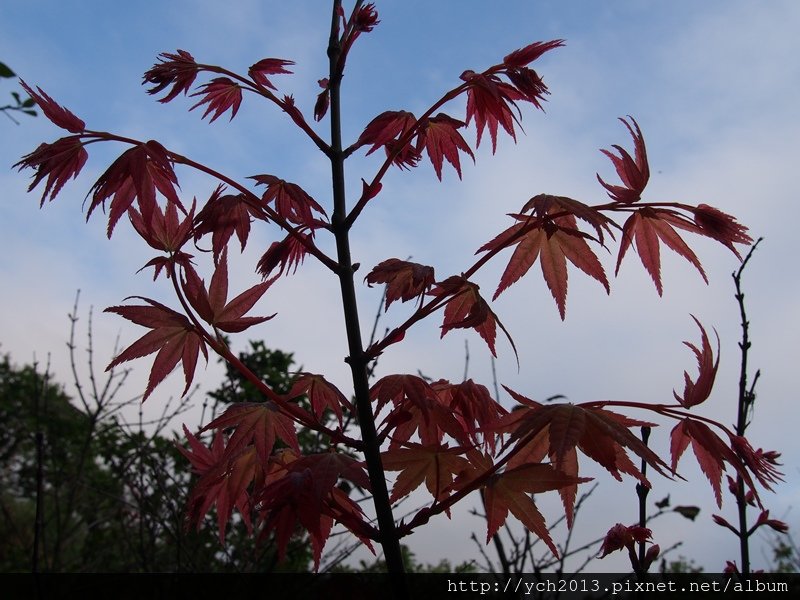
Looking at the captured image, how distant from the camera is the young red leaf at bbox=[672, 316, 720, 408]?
1416 mm

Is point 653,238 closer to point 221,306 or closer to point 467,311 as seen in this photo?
point 467,311

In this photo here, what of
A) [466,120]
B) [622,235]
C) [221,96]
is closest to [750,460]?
[622,235]

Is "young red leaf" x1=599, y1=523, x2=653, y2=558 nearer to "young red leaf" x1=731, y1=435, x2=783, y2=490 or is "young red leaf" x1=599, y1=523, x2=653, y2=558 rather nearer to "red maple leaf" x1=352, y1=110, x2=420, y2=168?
"young red leaf" x1=731, y1=435, x2=783, y2=490

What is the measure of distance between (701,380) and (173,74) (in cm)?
140

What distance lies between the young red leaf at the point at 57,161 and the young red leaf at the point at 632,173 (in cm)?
120

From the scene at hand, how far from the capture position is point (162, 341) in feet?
4.64

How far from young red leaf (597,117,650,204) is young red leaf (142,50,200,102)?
101cm

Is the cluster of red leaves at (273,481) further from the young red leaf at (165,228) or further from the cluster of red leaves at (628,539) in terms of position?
the cluster of red leaves at (628,539)

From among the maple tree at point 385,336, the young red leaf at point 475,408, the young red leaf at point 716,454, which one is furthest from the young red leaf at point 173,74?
the young red leaf at point 716,454

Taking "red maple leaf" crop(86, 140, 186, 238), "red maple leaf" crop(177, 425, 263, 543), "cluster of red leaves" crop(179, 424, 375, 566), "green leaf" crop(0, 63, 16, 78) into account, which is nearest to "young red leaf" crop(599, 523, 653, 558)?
"cluster of red leaves" crop(179, 424, 375, 566)

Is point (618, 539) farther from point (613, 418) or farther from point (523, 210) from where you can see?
point (523, 210)

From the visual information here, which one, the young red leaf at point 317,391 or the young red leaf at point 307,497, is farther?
the young red leaf at point 317,391

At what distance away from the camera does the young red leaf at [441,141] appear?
169 centimetres

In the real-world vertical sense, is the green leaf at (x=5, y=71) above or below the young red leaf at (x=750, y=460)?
above
